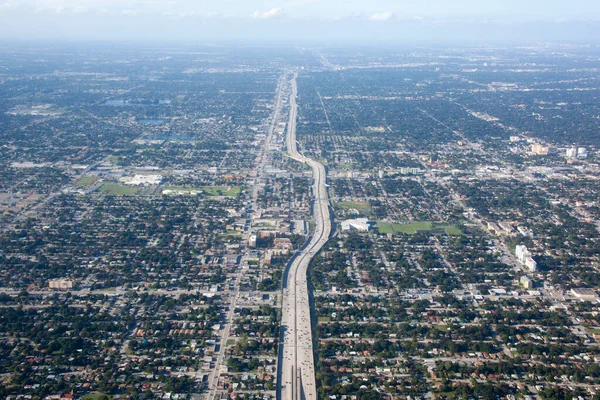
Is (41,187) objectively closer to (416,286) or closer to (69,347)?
(69,347)

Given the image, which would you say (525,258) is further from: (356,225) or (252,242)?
(252,242)

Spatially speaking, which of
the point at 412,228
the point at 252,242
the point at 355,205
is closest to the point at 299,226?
the point at 252,242

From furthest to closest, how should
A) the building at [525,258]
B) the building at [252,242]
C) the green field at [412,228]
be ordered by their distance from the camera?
the green field at [412,228], the building at [252,242], the building at [525,258]

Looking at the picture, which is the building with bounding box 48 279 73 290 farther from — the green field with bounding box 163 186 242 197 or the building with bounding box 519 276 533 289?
the building with bounding box 519 276 533 289

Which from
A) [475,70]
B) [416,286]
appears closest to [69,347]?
[416,286]

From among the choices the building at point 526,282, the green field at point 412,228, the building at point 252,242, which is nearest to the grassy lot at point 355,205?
the green field at point 412,228

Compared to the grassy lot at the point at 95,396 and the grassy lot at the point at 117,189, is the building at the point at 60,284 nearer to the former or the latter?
the grassy lot at the point at 95,396
